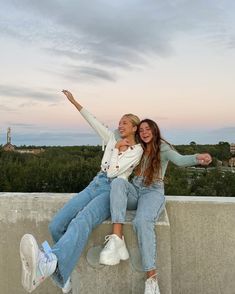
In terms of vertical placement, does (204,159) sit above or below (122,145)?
below

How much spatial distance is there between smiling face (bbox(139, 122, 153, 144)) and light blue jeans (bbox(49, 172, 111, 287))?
1.38ft

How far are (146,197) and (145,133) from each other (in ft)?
1.76

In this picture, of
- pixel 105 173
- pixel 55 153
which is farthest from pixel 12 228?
pixel 55 153

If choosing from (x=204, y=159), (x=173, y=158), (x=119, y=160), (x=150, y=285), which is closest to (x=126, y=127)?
(x=119, y=160)

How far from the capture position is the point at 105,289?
9.96ft

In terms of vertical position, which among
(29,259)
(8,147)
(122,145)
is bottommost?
(29,259)

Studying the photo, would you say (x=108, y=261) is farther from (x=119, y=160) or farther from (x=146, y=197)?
(x=119, y=160)

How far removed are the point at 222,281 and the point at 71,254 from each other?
1.47m

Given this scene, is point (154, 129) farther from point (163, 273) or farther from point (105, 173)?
point (163, 273)

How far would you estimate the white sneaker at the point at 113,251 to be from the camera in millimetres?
2777

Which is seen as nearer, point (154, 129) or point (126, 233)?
point (126, 233)

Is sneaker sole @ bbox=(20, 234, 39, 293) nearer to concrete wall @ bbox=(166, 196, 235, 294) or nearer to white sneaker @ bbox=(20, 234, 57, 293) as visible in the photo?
white sneaker @ bbox=(20, 234, 57, 293)

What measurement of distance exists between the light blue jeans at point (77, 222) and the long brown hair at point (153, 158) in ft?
0.96

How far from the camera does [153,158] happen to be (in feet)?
10.8
